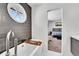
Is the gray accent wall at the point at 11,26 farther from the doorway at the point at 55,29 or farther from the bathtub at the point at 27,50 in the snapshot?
the doorway at the point at 55,29

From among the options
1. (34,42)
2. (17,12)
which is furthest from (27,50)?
(17,12)

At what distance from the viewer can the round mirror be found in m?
1.24

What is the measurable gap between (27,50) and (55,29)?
50 cm

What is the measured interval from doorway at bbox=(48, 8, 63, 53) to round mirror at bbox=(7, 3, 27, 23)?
379 millimetres

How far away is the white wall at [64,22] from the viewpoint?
120cm

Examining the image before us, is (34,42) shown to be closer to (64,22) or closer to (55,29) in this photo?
(55,29)

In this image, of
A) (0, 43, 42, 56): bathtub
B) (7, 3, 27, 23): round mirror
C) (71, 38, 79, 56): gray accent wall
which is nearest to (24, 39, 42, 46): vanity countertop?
(0, 43, 42, 56): bathtub

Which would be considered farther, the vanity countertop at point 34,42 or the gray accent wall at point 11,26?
the vanity countertop at point 34,42

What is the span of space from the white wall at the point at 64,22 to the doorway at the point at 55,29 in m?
0.04

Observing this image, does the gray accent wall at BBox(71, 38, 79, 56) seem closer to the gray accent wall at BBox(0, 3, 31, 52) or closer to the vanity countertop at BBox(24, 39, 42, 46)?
the vanity countertop at BBox(24, 39, 42, 46)

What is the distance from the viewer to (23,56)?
1207mm

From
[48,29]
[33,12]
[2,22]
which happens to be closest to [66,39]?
[48,29]

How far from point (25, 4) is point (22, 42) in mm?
527

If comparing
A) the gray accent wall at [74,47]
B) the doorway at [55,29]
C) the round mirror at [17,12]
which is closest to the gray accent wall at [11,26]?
the round mirror at [17,12]
